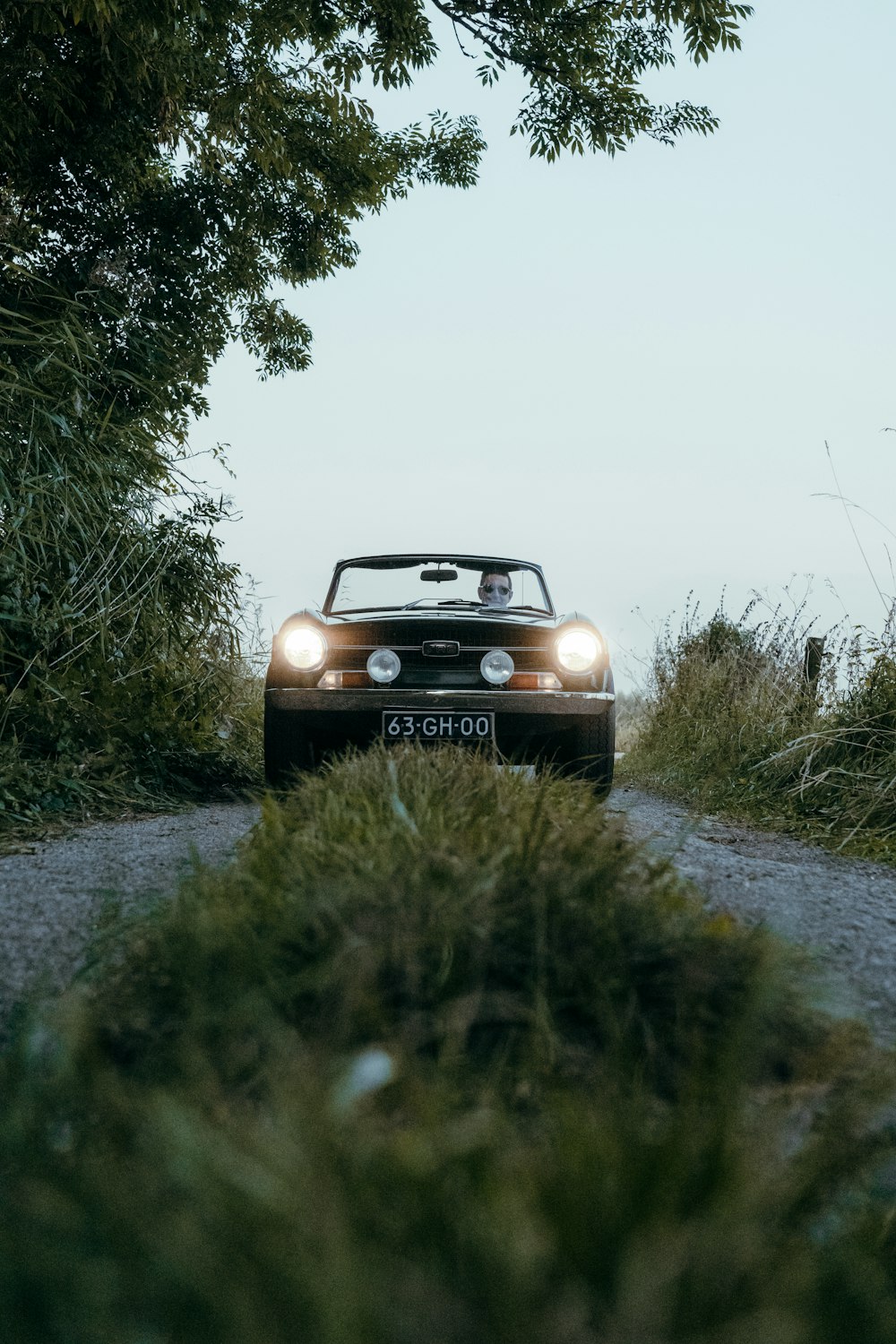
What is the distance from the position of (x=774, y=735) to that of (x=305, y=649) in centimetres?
306

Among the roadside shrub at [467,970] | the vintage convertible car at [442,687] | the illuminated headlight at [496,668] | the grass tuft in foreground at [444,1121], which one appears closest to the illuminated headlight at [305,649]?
the vintage convertible car at [442,687]

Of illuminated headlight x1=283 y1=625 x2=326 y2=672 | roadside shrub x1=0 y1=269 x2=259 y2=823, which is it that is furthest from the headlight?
roadside shrub x1=0 y1=269 x2=259 y2=823

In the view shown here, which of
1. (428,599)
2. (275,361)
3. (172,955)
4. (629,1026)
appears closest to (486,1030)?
(629,1026)

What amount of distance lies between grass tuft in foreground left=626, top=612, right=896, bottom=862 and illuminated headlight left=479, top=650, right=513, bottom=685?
148 cm

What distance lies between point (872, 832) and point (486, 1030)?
3.28m

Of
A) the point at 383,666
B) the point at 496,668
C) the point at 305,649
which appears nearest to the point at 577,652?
the point at 496,668

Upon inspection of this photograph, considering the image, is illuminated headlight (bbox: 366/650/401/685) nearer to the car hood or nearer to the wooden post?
the car hood

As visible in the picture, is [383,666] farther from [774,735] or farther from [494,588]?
[774,735]

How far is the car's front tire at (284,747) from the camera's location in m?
4.64

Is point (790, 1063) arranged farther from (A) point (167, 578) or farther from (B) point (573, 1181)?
(A) point (167, 578)

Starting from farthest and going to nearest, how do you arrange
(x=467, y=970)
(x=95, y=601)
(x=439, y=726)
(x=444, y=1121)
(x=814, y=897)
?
(x=95, y=601)
(x=439, y=726)
(x=814, y=897)
(x=467, y=970)
(x=444, y=1121)

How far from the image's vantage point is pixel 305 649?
463 centimetres

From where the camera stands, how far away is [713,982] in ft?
5.56

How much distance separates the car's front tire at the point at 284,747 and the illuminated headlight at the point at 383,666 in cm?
40
